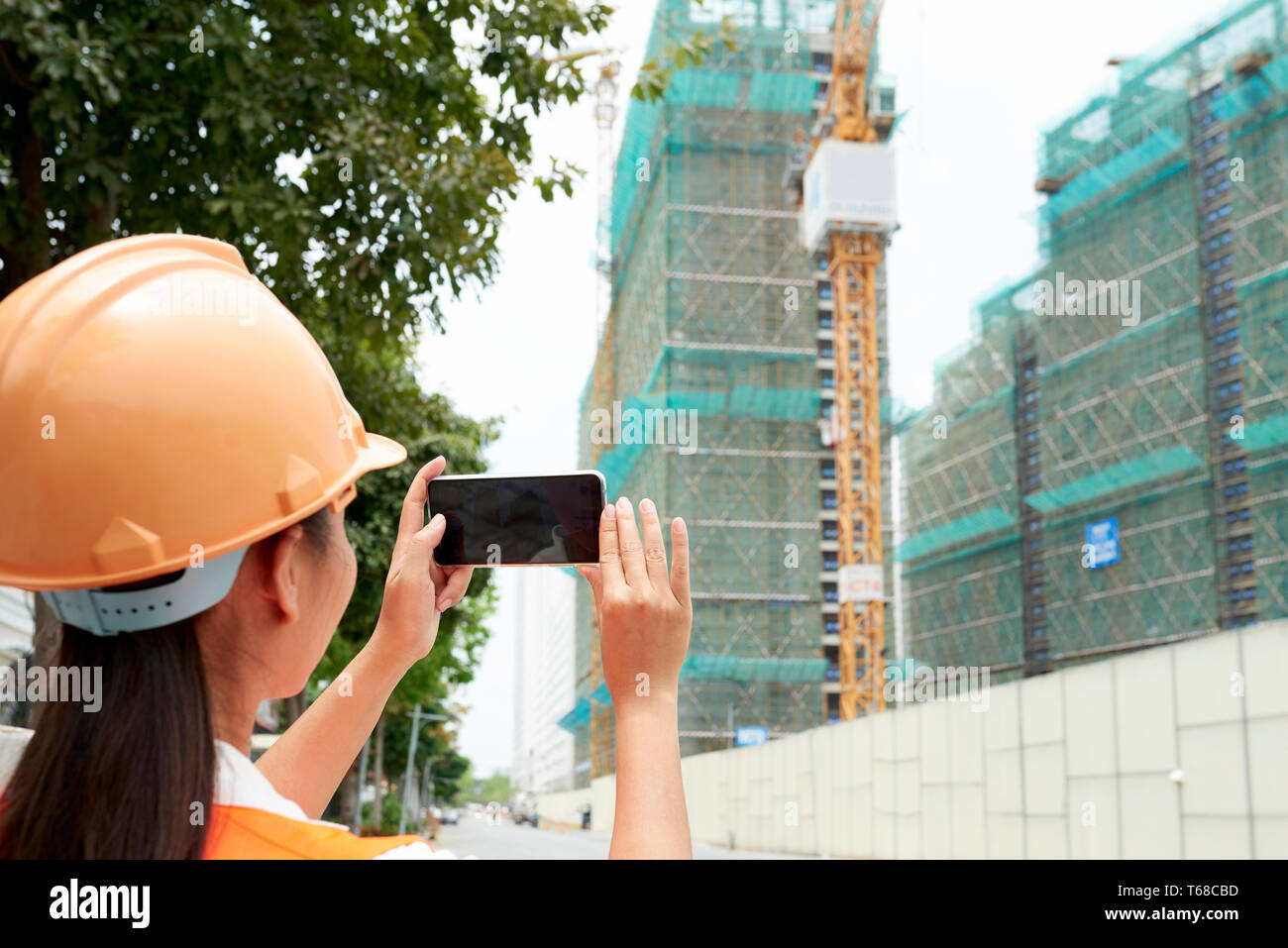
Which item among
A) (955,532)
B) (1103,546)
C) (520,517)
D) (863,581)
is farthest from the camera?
(863,581)

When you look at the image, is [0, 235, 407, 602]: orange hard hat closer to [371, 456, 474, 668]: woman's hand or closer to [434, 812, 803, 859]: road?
[371, 456, 474, 668]: woman's hand

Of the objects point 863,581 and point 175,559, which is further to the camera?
point 863,581

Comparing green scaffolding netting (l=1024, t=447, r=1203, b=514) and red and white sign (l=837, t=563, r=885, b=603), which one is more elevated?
green scaffolding netting (l=1024, t=447, r=1203, b=514)

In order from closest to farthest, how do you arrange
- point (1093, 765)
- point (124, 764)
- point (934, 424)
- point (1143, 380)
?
point (124, 764), point (1093, 765), point (1143, 380), point (934, 424)

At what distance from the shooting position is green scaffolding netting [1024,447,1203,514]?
34125mm

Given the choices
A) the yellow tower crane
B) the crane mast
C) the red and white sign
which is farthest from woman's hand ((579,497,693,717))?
the yellow tower crane

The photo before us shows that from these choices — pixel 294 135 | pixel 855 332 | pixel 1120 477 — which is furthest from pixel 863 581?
pixel 294 135

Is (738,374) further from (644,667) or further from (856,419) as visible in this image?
(644,667)

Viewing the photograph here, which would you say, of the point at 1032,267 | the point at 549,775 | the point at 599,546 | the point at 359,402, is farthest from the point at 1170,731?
the point at 549,775

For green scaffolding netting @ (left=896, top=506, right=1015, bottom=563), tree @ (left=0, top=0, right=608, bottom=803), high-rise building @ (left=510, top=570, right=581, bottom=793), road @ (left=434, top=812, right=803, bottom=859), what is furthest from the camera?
high-rise building @ (left=510, top=570, right=581, bottom=793)

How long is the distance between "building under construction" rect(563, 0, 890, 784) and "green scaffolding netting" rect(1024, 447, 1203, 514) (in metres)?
11.3

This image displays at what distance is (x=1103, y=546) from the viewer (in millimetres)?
36281

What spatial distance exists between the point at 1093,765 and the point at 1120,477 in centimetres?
2399
